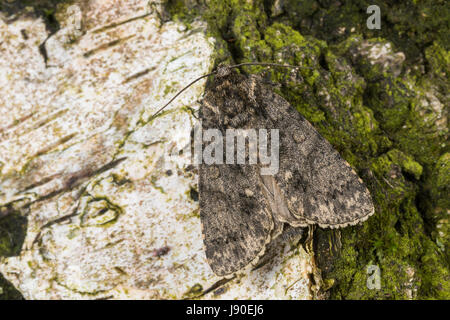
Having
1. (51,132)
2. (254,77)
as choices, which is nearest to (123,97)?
(51,132)

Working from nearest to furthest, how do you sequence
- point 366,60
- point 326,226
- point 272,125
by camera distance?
point 326,226
point 272,125
point 366,60

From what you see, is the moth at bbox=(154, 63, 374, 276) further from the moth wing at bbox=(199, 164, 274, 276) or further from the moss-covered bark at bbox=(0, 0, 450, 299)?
the moss-covered bark at bbox=(0, 0, 450, 299)

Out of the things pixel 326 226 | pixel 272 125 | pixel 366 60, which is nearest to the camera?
pixel 326 226

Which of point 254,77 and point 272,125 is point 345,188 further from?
point 254,77

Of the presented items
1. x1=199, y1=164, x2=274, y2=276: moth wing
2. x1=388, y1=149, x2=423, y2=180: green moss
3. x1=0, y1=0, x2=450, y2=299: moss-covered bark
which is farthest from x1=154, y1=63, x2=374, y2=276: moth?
x1=388, y1=149, x2=423, y2=180: green moss

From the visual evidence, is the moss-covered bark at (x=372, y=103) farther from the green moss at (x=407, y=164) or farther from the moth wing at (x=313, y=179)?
the moth wing at (x=313, y=179)

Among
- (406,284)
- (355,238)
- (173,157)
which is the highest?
(173,157)
